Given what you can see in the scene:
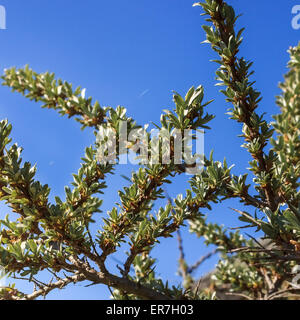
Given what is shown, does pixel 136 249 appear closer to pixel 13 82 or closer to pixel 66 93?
pixel 66 93

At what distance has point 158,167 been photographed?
1769 millimetres

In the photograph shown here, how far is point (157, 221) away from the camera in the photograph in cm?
199

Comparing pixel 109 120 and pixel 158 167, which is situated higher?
pixel 109 120

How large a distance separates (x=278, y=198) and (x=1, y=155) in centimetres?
167

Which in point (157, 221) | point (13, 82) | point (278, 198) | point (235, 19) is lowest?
point (157, 221)
